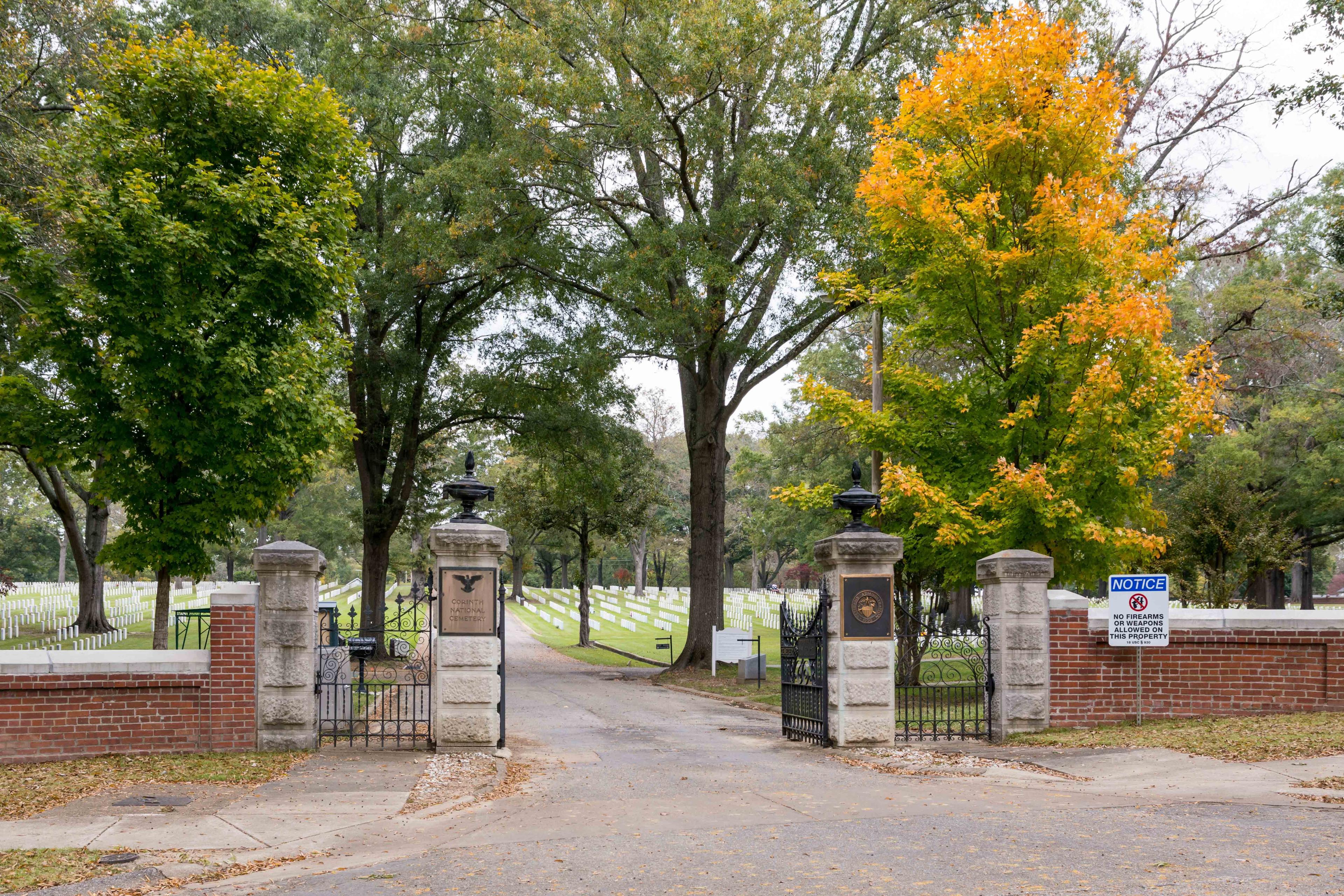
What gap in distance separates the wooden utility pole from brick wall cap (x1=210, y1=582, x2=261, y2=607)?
924 cm

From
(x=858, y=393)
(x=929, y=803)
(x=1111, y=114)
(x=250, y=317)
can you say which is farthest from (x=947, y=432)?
(x=858, y=393)

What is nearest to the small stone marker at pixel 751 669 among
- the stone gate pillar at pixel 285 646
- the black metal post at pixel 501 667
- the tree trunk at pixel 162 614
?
the black metal post at pixel 501 667

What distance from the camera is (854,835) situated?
779 cm

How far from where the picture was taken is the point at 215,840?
755 centimetres

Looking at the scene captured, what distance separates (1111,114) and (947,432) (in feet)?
16.5

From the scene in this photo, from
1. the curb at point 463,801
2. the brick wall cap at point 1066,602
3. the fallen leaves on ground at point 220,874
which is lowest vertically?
the curb at point 463,801

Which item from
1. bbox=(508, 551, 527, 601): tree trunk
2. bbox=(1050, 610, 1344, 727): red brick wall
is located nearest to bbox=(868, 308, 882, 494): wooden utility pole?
bbox=(1050, 610, 1344, 727): red brick wall

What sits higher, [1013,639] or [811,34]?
[811,34]

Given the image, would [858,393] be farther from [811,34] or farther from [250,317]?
[250,317]

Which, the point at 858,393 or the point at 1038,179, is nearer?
the point at 1038,179

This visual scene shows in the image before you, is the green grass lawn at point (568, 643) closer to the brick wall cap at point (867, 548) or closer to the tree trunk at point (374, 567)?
the tree trunk at point (374, 567)

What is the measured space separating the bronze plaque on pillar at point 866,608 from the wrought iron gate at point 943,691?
3.02ft

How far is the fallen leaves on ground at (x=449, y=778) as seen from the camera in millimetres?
9203

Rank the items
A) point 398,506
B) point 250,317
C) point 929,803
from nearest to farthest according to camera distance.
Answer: point 929,803 < point 250,317 < point 398,506
